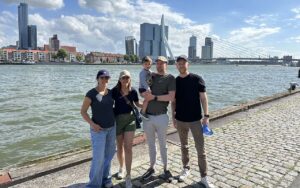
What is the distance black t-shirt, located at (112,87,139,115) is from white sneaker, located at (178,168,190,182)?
1.35m

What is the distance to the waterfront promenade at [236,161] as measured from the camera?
16.8 feet

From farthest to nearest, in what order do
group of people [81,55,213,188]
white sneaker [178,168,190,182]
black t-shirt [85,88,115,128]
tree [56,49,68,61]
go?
tree [56,49,68,61] < white sneaker [178,168,190,182] < group of people [81,55,213,188] < black t-shirt [85,88,115,128]

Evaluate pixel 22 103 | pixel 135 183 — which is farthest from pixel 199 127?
pixel 22 103

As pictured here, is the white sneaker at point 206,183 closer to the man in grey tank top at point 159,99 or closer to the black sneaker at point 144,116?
the man in grey tank top at point 159,99

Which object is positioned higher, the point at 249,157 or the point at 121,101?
the point at 121,101

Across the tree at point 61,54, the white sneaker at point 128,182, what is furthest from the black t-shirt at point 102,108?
the tree at point 61,54

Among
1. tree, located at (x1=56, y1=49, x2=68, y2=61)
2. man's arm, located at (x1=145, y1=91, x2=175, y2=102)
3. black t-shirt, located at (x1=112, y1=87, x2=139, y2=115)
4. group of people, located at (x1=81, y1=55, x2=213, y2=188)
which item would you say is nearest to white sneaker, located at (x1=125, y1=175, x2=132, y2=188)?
group of people, located at (x1=81, y1=55, x2=213, y2=188)

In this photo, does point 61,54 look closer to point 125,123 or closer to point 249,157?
point 249,157

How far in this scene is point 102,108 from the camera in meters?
4.45

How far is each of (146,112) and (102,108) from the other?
78 centimetres

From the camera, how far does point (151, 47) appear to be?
427 feet

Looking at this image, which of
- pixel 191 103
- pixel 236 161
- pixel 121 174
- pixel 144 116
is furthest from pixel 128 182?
pixel 236 161

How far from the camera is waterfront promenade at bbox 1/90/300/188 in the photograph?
16.8ft

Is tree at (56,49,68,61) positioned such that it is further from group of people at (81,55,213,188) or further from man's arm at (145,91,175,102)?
man's arm at (145,91,175,102)
